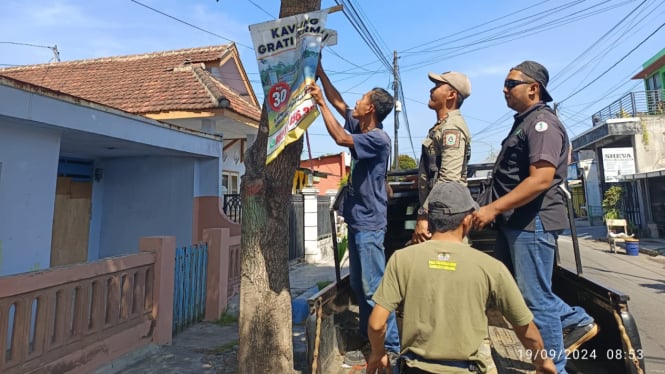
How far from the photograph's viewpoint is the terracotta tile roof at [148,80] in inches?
337

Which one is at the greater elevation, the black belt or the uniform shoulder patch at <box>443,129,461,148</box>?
the uniform shoulder patch at <box>443,129,461,148</box>

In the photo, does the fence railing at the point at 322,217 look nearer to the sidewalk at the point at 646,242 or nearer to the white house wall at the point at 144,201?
the white house wall at the point at 144,201

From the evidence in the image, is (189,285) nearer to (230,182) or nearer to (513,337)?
(513,337)

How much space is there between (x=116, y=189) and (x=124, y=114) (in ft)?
9.98

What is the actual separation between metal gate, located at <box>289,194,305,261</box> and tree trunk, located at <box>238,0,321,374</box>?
7.26 metres

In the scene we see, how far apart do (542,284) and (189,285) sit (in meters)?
4.40

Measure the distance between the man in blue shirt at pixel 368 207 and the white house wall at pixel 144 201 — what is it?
5699mm

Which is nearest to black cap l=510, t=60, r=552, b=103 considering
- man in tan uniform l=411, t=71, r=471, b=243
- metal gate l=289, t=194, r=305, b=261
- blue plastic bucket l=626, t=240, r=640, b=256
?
man in tan uniform l=411, t=71, r=471, b=243

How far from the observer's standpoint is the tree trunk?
278cm

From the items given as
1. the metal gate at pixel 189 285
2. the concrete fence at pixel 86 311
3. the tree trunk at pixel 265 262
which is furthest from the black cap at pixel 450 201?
the metal gate at pixel 189 285

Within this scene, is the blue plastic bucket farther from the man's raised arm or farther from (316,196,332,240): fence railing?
the man's raised arm

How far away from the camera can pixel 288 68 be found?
8.10ft

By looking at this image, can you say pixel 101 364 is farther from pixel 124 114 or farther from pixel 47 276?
pixel 124 114
